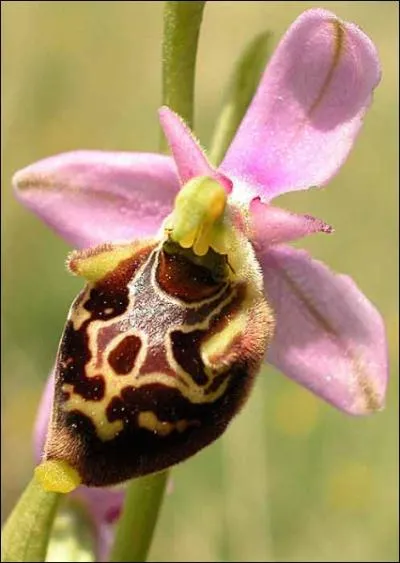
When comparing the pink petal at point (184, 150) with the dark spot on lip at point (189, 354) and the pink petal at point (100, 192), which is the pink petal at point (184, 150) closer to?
the pink petal at point (100, 192)

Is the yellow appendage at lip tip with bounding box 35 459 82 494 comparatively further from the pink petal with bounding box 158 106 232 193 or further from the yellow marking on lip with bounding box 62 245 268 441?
the pink petal with bounding box 158 106 232 193

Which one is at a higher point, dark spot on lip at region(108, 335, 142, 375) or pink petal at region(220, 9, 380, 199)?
pink petal at region(220, 9, 380, 199)

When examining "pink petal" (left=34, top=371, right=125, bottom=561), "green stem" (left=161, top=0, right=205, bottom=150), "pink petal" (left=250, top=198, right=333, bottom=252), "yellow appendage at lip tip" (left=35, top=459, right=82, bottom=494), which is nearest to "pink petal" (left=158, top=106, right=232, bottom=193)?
"pink petal" (left=250, top=198, right=333, bottom=252)

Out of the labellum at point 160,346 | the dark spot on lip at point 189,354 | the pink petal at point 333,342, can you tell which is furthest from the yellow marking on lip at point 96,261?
the pink petal at point 333,342

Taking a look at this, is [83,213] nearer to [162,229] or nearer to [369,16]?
[162,229]

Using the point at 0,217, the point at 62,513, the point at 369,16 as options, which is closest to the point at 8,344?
the point at 0,217

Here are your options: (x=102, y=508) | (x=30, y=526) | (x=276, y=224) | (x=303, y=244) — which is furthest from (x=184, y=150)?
(x=303, y=244)
